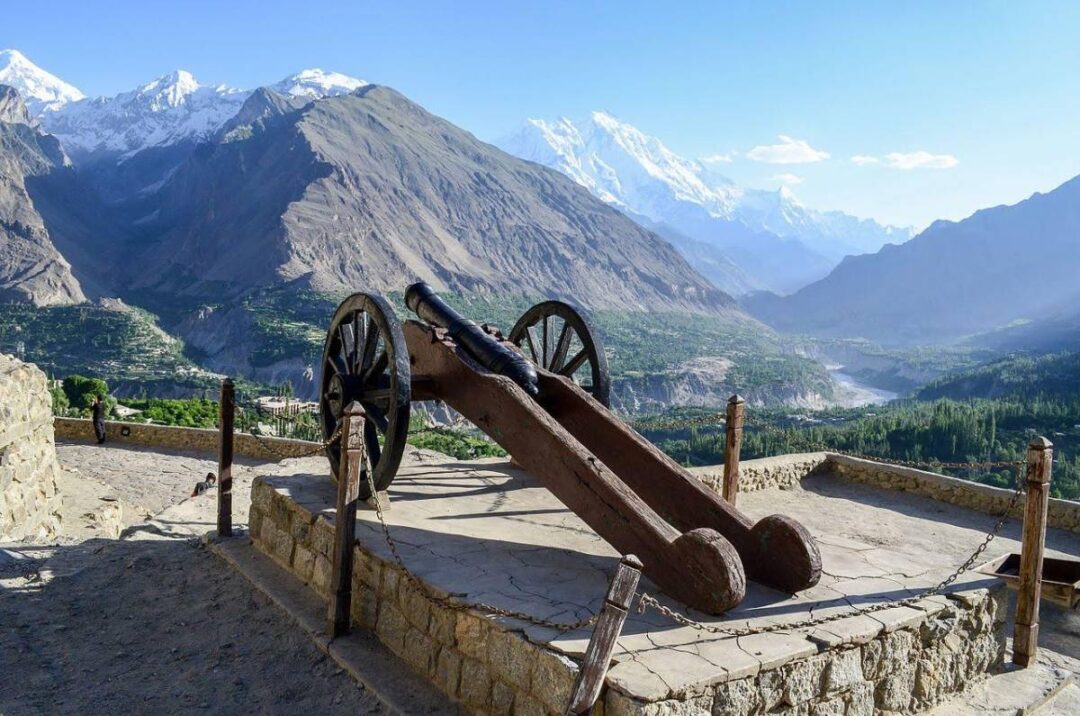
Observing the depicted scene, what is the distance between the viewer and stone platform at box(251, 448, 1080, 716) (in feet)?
11.1

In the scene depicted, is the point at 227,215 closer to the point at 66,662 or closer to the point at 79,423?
the point at 79,423

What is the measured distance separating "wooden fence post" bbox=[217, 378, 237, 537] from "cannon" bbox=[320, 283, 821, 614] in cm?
83

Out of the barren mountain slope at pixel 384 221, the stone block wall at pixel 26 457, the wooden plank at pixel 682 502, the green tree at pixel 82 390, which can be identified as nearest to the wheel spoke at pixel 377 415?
the wooden plank at pixel 682 502

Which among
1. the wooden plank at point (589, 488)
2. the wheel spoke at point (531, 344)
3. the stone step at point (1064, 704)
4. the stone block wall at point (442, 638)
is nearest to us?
the stone block wall at point (442, 638)

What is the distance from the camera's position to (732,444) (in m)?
6.95

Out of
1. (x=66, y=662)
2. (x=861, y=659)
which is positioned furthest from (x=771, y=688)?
(x=66, y=662)

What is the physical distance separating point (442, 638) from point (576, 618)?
717 mm

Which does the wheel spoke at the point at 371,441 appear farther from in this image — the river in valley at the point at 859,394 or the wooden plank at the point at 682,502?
the river in valley at the point at 859,394

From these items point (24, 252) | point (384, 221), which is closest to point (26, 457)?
point (24, 252)

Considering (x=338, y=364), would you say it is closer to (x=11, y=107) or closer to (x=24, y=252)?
(x=24, y=252)

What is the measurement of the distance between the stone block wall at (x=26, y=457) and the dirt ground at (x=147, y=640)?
8.28 feet

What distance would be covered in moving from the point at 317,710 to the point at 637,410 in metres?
64.9

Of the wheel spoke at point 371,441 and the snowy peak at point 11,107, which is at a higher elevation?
the snowy peak at point 11,107

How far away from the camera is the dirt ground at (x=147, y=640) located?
417cm
